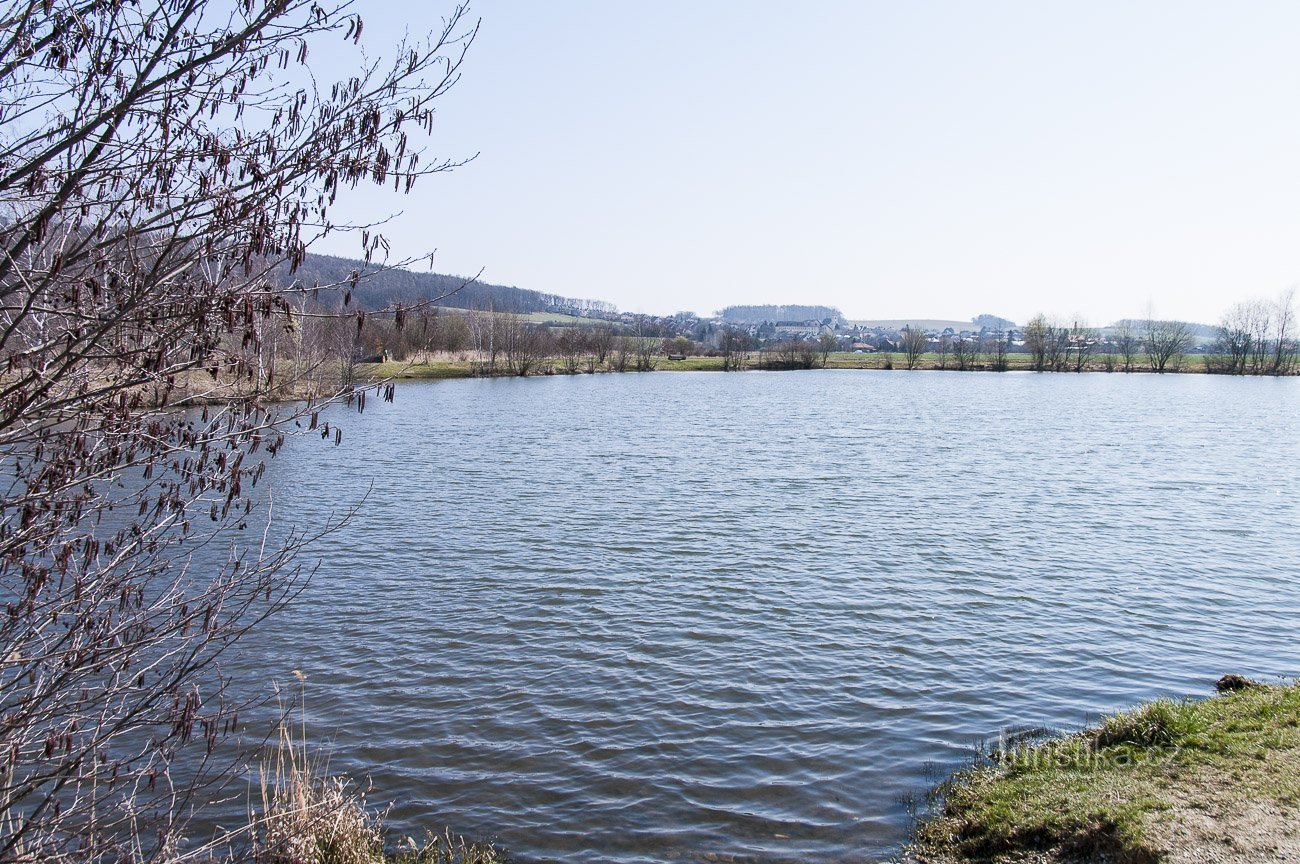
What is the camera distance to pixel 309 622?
14000 mm

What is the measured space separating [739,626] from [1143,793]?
22.9 ft

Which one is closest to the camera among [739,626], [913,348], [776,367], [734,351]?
[739,626]

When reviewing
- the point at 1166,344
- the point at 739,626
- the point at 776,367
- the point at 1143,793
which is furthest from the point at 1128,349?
the point at 1143,793

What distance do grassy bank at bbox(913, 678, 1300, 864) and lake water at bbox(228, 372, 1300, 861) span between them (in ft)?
2.13

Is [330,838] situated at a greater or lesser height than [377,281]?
lesser

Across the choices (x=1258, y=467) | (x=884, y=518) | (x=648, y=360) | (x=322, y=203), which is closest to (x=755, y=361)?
(x=648, y=360)

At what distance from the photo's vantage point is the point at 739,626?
13750mm

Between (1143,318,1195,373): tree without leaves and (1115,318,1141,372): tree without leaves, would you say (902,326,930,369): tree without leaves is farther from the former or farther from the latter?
(1143,318,1195,373): tree without leaves

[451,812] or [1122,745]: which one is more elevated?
[1122,745]

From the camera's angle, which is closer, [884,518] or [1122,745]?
[1122,745]

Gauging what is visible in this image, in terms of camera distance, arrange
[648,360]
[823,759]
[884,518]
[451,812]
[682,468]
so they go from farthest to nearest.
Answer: [648,360], [682,468], [884,518], [823,759], [451,812]

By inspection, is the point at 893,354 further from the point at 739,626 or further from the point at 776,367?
the point at 739,626

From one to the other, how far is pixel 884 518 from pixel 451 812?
1537 centimetres

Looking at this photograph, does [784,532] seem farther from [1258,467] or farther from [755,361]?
[755,361]
